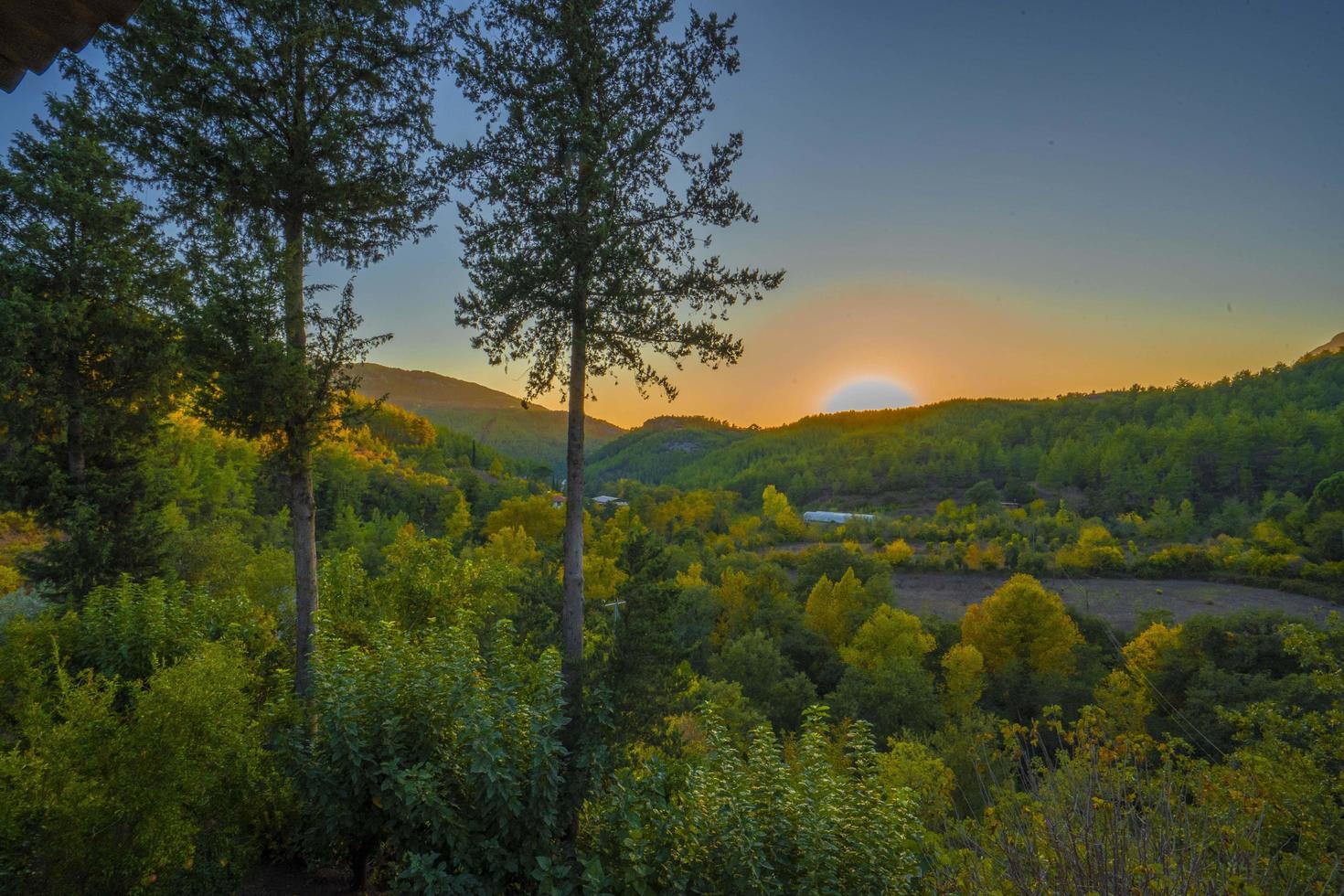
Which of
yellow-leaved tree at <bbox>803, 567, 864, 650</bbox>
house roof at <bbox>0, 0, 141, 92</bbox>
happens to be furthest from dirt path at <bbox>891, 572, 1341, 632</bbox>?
house roof at <bbox>0, 0, 141, 92</bbox>

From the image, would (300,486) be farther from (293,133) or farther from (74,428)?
(74,428)

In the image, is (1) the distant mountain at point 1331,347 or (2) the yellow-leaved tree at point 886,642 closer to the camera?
(2) the yellow-leaved tree at point 886,642

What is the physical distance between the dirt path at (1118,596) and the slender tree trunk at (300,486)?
41695 mm

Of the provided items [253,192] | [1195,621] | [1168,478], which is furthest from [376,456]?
[1168,478]

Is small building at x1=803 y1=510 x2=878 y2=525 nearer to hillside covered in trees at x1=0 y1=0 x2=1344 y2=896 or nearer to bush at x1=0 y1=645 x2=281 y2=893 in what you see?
hillside covered in trees at x1=0 y1=0 x2=1344 y2=896

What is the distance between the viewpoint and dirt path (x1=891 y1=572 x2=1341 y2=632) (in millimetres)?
39281

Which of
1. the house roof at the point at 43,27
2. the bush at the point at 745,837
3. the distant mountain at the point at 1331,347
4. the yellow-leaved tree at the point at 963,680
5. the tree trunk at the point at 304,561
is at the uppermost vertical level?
the distant mountain at the point at 1331,347

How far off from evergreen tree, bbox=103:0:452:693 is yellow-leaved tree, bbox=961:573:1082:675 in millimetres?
34745

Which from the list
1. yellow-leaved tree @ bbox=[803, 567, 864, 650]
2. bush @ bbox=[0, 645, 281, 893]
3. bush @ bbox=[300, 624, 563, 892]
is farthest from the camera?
yellow-leaved tree @ bbox=[803, 567, 864, 650]

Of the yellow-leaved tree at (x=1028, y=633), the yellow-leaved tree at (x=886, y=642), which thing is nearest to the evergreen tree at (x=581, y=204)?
the yellow-leaved tree at (x=886, y=642)

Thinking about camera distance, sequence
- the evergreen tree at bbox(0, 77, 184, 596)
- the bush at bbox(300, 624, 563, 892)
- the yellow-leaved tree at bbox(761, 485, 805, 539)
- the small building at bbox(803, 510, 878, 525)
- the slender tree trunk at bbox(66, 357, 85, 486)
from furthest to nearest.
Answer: the small building at bbox(803, 510, 878, 525), the yellow-leaved tree at bbox(761, 485, 805, 539), the slender tree trunk at bbox(66, 357, 85, 486), the evergreen tree at bbox(0, 77, 184, 596), the bush at bbox(300, 624, 563, 892)

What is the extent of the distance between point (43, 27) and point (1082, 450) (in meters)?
118

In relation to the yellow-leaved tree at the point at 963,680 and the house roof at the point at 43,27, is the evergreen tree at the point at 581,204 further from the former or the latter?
the yellow-leaved tree at the point at 963,680

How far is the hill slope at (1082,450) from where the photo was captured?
74.8m
